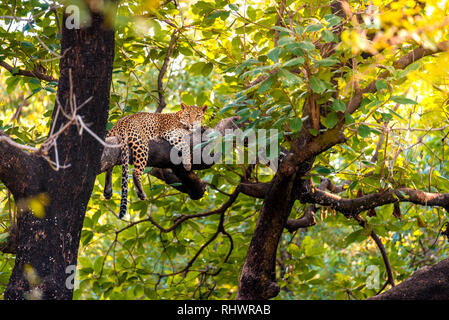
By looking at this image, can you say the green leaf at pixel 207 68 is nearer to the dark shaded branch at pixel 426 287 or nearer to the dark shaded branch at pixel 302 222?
the dark shaded branch at pixel 302 222

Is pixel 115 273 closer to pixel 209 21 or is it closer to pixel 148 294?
pixel 148 294

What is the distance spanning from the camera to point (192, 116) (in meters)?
5.75

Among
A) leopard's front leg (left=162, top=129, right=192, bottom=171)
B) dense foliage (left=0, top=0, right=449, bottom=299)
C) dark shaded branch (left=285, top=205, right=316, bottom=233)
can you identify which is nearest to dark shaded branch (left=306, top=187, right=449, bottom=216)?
dense foliage (left=0, top=0, right=449, bottom=299)

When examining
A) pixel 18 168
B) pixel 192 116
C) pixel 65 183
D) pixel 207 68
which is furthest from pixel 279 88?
pixel 192 116

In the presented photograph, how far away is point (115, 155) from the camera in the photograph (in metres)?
4.17

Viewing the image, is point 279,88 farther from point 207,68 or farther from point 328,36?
point 207,68

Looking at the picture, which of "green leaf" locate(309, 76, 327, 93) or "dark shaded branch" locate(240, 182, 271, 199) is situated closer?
"green leaf" locate(309, 76, 327, 93)

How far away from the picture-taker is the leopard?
4.55m

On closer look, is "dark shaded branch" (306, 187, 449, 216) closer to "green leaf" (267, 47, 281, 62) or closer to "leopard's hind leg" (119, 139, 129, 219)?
"leopard's hind leg" (119, 139, 129, 219)

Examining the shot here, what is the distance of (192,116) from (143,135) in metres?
1.07

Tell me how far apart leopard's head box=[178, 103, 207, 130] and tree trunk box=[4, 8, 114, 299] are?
224 cm

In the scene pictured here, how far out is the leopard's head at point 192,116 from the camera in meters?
5.68

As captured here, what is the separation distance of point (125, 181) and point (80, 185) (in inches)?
47.9

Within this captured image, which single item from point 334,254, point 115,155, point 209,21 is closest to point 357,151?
point 209,21
